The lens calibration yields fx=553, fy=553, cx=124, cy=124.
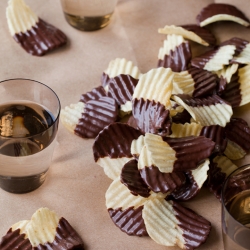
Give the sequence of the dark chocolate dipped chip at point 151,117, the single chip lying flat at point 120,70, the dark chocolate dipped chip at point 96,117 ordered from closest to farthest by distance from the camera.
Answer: the dark chocolate dipped chip at point 151,117 < the dark chocolate dipped chip at point 96,117 < the single chip lying flat at point 120,70

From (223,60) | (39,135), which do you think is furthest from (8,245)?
(223,60)

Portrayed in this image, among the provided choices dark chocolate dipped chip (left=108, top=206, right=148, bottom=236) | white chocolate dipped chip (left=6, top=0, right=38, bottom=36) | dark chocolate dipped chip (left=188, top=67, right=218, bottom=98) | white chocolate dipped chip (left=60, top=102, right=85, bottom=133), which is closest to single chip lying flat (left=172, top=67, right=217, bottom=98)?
dark chocolate dipped chip (left=188, top=67, right=218, bottom=98)

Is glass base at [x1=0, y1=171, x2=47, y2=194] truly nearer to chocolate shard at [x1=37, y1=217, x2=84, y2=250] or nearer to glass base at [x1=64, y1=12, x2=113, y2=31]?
chocolate shard at [x1=37, y1=217, x2=84, y2=250]

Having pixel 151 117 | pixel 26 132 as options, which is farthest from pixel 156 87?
pixel 26 132

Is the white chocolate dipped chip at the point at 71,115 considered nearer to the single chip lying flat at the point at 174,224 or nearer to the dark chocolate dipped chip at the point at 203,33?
the single chip lying flat at the point at 174,224

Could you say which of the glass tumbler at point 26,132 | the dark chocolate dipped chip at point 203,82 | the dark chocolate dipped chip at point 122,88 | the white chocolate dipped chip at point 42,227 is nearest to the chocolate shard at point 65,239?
the white chocolate dipped chip at point 42,227

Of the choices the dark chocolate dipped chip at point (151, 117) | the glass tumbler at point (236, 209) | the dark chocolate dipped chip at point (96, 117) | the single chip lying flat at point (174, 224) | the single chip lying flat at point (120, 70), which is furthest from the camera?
the single chip lying flat at point (120, 70)
